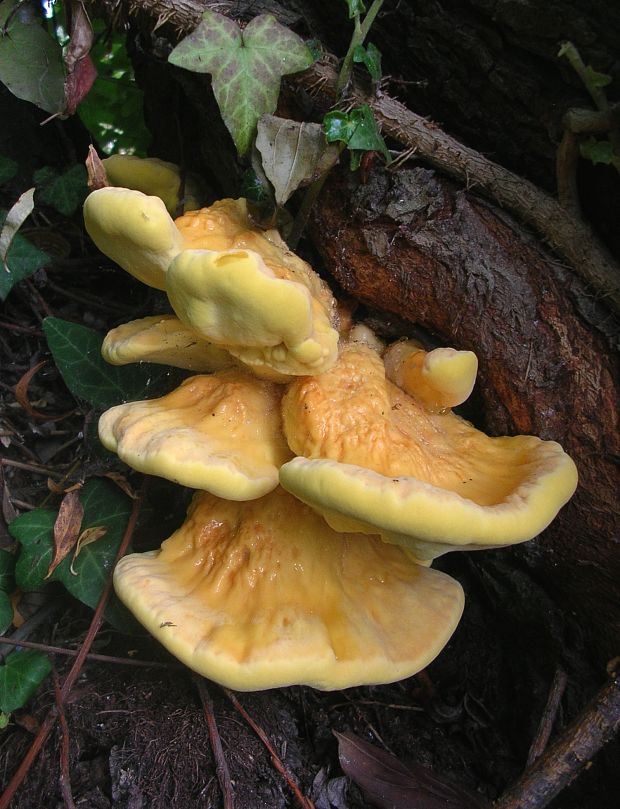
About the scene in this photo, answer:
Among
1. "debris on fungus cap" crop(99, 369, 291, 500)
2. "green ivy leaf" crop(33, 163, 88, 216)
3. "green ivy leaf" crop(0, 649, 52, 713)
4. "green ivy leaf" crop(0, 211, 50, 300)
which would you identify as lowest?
"green ivy leaf" crop(0, 649, 52, 713)

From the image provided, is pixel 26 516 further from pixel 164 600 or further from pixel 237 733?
pixel 237 733

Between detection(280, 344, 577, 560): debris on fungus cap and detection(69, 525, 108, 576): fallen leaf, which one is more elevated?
detection(280, 344, 577, 560): debris on fungus cap

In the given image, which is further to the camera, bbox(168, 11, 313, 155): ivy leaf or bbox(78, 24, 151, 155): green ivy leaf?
bbox(78, 24, 151, 155): green ivy leaf

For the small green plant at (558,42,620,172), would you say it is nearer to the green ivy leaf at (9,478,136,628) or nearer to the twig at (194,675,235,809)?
the green ivy leaf at (9,478,136,628)

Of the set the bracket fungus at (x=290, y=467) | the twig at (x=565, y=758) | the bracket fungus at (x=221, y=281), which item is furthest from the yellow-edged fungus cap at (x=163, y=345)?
the twig at (x=565, y=758)

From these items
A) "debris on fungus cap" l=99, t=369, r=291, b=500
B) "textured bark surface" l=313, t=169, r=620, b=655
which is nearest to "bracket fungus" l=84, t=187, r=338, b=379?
"debris on fungus cap" l=99, t=369, r=291, b=500

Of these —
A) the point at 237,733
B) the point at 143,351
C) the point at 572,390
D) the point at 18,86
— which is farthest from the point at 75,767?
the point at 18,86
